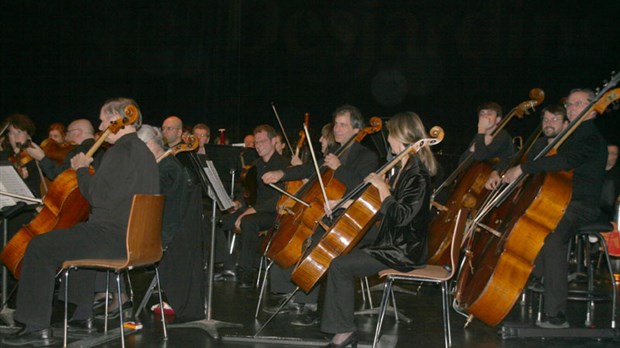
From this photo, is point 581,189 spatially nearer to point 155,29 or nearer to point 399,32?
point 399,32

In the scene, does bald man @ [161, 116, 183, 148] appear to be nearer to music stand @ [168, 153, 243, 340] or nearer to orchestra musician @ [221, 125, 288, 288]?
orchestra musician @ [221, 125, 288, 288]

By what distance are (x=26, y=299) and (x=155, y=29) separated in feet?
21.0

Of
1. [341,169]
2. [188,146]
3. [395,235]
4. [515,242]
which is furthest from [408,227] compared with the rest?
[188,146]

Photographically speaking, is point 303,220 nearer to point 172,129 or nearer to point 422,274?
point 422,274

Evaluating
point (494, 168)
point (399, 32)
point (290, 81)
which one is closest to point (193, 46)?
point (290, 81)

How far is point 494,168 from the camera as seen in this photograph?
5410 mm

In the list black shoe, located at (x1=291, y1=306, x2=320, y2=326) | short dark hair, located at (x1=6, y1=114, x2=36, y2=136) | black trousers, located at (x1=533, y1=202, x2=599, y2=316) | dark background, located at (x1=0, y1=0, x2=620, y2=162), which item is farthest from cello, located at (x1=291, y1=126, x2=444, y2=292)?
dark background, located at (x1=0, y1=0, x2=620, y2=162)

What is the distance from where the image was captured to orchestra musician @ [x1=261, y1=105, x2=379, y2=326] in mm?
4633

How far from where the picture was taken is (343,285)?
153 inches

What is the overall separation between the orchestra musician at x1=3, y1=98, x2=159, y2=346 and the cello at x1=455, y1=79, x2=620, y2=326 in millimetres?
1880

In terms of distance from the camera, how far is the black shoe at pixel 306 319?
468 centimetres

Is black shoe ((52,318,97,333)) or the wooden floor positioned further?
black shoe ((52,318,97,333))

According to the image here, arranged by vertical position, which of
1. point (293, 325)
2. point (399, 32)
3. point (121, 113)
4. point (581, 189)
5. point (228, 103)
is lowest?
point (293, 325)

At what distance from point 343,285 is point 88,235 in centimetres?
134
